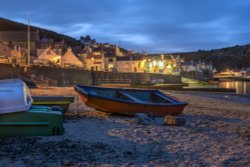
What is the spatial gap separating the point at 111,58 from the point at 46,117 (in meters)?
103

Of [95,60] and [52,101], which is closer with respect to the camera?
[52,101]

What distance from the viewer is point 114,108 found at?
15.9 m

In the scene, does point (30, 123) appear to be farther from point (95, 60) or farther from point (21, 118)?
point (95, 60)

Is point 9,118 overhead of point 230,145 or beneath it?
overhead

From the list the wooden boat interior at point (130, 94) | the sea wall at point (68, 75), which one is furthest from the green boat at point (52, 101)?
the sea wall at point (68, 75)

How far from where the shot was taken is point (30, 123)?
388 inches

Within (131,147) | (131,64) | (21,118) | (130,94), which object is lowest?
(131,147)

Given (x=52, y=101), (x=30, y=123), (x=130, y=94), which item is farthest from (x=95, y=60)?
(x=30, y=123)

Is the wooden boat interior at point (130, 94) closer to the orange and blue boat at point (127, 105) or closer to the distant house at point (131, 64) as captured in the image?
the orange and blue boat at point (127, 105)

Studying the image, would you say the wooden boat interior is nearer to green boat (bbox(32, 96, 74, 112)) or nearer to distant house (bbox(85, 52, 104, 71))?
green boat (bbox(32, 96, 74, 112))

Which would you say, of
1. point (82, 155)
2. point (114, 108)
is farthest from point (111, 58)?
point (82, 155)

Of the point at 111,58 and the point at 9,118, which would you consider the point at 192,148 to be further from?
the point at 111,58

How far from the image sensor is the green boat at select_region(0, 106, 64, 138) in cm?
970

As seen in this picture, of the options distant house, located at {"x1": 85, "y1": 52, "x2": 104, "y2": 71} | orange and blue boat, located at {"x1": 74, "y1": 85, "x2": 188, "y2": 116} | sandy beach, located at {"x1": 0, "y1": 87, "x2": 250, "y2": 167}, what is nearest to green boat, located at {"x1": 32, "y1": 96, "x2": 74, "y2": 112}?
orange and blue boat, located at {"x1": 74, "y1": 85, "x2": 188, "y2": 116}
